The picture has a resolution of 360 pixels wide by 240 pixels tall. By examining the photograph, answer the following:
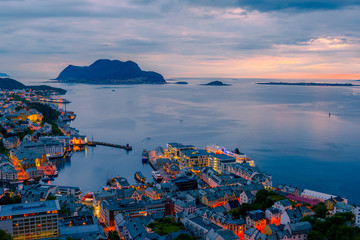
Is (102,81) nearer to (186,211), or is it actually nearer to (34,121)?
(34,121)

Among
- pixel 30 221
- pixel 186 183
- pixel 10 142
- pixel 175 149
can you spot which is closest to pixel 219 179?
pixel 186 183

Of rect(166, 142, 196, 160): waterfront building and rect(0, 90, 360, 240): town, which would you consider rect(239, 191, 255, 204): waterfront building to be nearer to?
rect(0, 90, 360, 240): town

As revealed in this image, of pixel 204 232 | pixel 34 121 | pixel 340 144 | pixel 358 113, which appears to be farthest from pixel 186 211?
pixel 358 113

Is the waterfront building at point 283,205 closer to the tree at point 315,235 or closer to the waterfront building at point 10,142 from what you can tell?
the tree at point 315,235

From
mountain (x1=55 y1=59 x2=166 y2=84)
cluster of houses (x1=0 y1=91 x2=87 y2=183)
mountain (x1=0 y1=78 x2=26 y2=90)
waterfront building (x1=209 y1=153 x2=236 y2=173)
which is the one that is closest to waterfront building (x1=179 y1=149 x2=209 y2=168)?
waterfront building (x1=209 y1=153 x2=236 y2=173)

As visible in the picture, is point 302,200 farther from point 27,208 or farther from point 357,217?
point 27,208

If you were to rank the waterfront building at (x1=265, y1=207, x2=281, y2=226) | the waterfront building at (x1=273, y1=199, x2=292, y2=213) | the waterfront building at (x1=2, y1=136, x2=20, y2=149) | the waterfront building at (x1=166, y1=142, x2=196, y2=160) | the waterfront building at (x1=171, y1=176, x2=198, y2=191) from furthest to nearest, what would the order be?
the waterfront building at (x1=2, y1=136, x2=20, y2=149)
the waterfront building at (x1=166, y1=142, x2=196, y2=160)
the waterfront building at (x1=171, y1=176, x2=198, y2=191)
the waterfront building at (x1=273, y1=199, x2=292, y2=213)
the waterfront building at (x1=265, y1=207, x2=281, y2=226)

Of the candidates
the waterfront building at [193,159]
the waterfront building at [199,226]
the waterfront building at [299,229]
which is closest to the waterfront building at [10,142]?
the waterfront building at [193,159]
